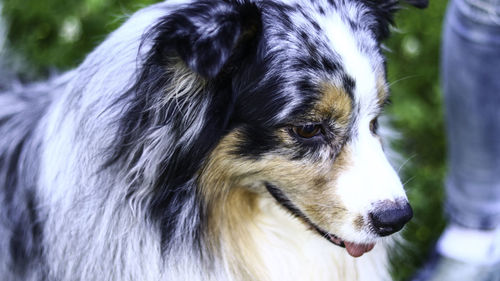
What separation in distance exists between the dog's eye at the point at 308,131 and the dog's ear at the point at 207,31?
0.34 m

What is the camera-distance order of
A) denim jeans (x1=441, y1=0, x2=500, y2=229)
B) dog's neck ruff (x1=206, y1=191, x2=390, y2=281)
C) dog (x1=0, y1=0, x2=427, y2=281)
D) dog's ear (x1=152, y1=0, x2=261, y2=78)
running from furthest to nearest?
denim jeans (x1=441, y1=0, x2=500, y2=229) → dog's neck ruff (x1=206, y1=191, x2=390, y2=281) → dog (x1=0, y1=0, x2=427, y2=281) → dog's ear (x1=152, y1=0, x2=261, y2=78)

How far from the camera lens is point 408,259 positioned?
359 cm

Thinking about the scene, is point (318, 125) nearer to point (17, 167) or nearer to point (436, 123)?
point (17, 167)

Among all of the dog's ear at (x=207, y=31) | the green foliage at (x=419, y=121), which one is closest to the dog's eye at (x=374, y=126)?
the dog's ear at (x=207, y=31)

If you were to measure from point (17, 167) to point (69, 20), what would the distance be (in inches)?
84.9

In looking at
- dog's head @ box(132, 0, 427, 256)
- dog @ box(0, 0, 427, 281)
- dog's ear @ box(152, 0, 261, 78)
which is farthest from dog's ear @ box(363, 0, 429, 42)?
dog's ear @ box(152, 0, 261, 78)

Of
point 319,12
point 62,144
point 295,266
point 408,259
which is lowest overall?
point 408,259

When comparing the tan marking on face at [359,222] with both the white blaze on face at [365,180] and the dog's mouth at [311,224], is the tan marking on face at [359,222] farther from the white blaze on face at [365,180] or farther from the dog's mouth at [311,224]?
the dog's mouth at [311,224]

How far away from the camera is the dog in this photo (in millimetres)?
2113

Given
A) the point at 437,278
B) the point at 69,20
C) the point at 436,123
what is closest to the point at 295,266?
the point at 437,278

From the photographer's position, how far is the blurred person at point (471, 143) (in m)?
2.78

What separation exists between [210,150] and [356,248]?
679 millimetres

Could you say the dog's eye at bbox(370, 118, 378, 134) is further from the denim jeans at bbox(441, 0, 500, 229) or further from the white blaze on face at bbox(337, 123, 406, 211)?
the denim jeans at bbox(441, 0, 500, 229)

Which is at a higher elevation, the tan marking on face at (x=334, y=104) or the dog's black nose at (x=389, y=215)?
the tan marking on face at (x=334, y=104)
